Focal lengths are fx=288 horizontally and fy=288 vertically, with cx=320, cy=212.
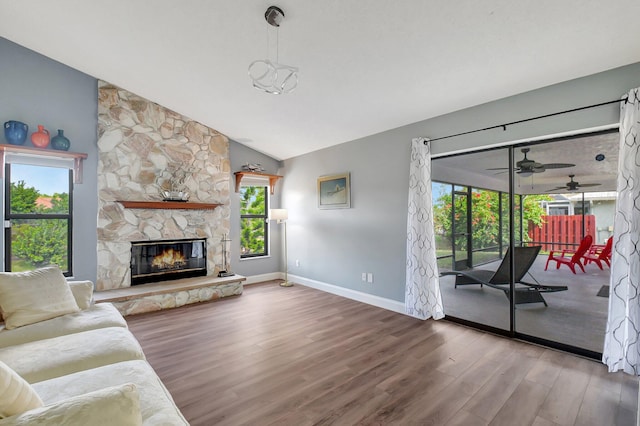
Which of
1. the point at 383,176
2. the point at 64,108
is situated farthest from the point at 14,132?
the point at 383,176

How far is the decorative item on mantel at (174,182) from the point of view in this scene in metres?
4.57

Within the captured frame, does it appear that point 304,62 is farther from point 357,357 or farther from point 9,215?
point 9,215

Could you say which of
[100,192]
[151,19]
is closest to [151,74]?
[151,19]

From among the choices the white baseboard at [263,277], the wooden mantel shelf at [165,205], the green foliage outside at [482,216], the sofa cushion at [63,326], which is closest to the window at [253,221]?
the white baseboard at [263,277]

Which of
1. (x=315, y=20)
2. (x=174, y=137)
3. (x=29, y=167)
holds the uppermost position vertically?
(x=315, y=20)

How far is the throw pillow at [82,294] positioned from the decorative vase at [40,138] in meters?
2.17

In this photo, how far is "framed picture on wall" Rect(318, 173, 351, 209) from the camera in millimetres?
4652

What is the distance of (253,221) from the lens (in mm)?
5805

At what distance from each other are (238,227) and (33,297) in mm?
3331

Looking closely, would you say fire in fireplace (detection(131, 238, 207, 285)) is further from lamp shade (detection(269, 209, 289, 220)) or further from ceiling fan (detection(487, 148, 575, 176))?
ceiling fan (detection(487, 148, 575, 176))

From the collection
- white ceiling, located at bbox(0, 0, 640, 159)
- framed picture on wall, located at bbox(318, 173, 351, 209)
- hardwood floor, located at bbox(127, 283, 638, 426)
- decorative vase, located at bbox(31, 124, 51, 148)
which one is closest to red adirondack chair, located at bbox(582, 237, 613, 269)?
hardwood floor, located at bbox(127, 283, 638, 426)

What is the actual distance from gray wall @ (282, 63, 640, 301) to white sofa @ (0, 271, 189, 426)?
3100 millimetres

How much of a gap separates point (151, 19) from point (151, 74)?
1.13 m

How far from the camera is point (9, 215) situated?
3588 mm
